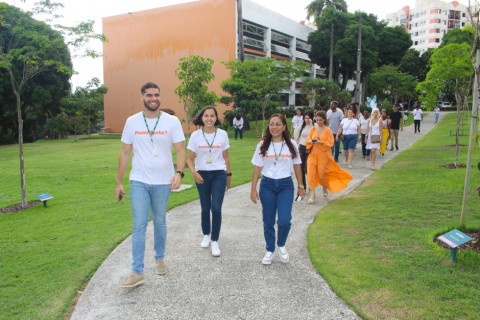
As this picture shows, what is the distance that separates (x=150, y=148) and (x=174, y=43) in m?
36.8

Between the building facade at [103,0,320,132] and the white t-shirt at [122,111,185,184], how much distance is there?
3168 centimetres

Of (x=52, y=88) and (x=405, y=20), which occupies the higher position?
(x=405, y=20)

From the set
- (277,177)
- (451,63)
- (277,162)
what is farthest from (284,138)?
(451,63)

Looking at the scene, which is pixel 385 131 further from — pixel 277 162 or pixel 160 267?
pixel 160 267

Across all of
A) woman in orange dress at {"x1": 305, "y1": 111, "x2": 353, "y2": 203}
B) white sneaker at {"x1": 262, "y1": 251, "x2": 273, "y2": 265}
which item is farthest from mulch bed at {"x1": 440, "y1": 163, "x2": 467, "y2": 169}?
white sneaker at {"x1": 262, "y1": 251, "x2": 273, "y2": 265}

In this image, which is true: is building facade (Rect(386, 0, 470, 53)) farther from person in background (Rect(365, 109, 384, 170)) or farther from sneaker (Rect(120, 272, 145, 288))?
sneaker (Rect(120, 272, 145, 288))

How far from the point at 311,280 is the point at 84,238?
11.0 feet

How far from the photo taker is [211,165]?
443 centimetres

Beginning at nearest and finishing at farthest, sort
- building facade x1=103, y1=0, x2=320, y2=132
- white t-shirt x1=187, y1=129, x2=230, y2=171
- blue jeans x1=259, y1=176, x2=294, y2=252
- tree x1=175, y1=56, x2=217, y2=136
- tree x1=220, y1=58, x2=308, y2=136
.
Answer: blue jeans x1=259, y1=176, x2=294, y2=252 → white t-shirt x1=187, y1=129, x2=230, y2=171 → tree x1=175, y1=56, x2=217, y2=136 → tree x1=220, y1=58, x2=308, y2=136 → building facade x1=103, y1=0, x2=320, y2=132

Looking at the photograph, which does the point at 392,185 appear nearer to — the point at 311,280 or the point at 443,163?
the point at 443,163

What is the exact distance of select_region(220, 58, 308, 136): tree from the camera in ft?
80.0

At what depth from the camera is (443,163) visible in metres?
10.4

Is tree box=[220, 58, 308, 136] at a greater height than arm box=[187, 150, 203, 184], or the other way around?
tree box=[220, 58, 308, 136]

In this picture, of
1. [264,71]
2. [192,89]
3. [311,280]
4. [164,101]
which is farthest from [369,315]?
[164,101]
